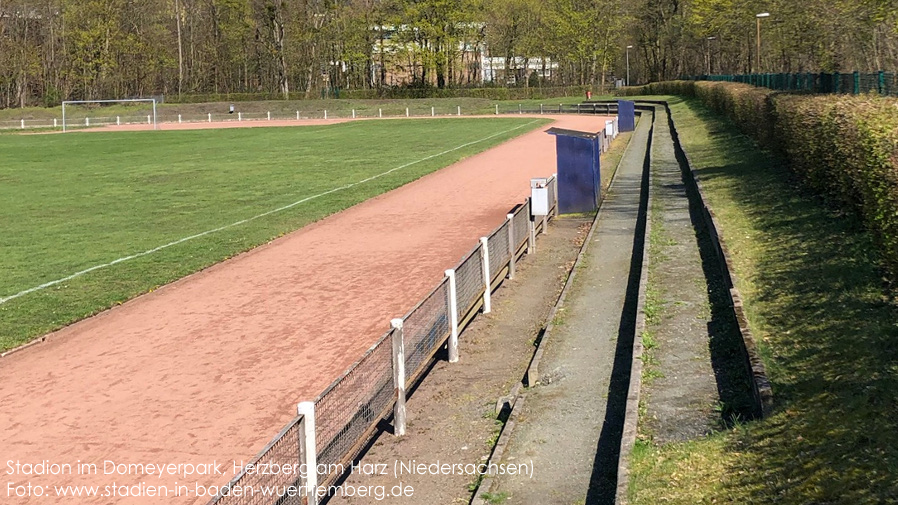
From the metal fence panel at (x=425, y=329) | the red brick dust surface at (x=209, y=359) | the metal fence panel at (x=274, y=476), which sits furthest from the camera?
the metal fence panel at (x=425, y=329)

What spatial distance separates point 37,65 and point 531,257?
9975 centimetres

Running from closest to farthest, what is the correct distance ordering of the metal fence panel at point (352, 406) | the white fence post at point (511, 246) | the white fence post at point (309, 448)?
the white fence post at point (309, 448) < the metal fence panel at point (352, 406) < the white fence post at point (511, 246)

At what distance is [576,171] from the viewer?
2277cm

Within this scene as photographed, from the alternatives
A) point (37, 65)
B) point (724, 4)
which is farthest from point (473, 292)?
point (37, 65)

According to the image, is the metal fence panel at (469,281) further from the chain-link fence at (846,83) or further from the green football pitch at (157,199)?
the chain-link fence at (846,83)

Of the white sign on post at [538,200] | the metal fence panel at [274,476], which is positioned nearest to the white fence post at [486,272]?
the white sign on post at [538,200]

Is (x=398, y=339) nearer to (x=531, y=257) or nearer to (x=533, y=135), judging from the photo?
(x=531, y=257)

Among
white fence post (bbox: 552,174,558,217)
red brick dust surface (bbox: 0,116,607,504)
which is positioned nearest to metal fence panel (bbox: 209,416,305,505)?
red brick dust surface (bbox: 0,116,607,504)

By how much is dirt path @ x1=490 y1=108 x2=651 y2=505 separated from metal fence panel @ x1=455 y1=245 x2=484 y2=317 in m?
1.17

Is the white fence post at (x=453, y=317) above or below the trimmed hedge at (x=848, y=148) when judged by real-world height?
below

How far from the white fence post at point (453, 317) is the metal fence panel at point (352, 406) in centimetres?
233

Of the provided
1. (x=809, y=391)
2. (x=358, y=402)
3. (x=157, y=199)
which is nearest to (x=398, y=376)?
(x=358, y=402)

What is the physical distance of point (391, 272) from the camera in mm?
16375

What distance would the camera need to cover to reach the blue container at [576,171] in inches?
886
